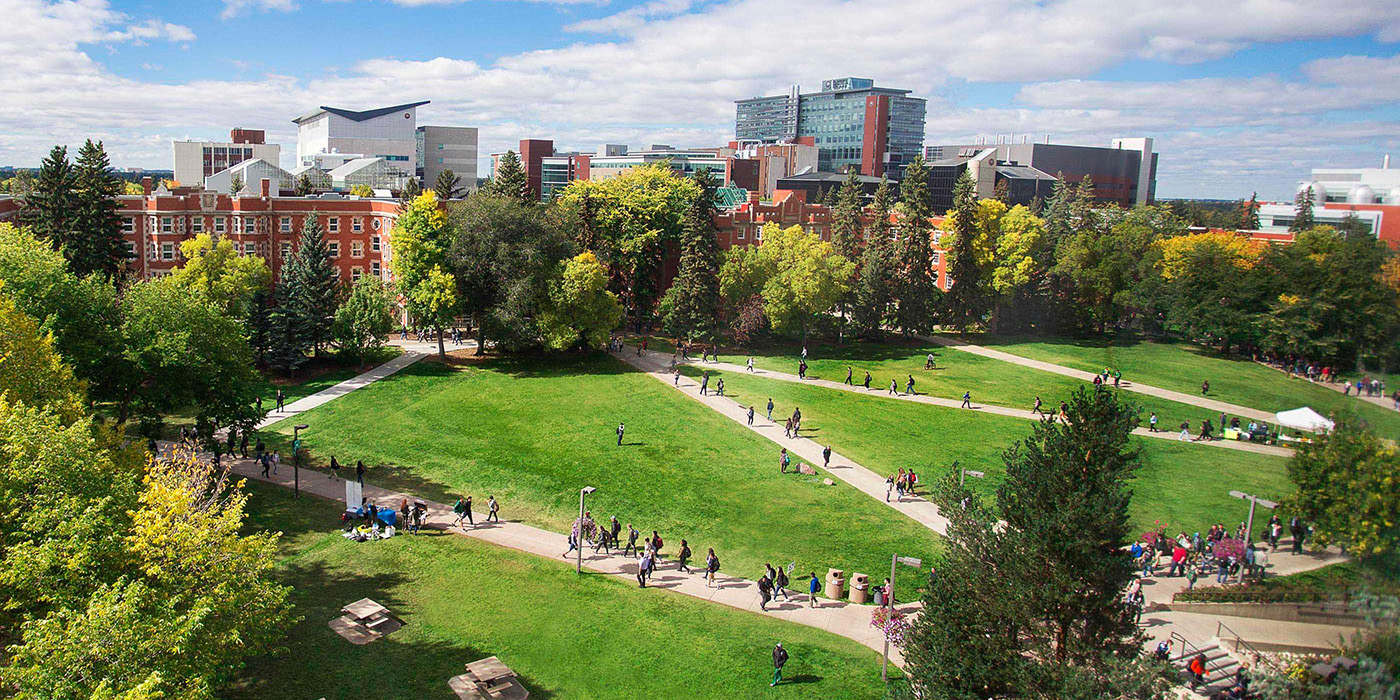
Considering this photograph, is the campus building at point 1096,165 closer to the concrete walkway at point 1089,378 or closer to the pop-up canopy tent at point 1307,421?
the concrete walkway at point 1089,378

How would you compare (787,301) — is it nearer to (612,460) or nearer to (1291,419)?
(612,460)

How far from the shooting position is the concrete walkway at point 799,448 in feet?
107

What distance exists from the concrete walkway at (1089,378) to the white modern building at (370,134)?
96449 mm

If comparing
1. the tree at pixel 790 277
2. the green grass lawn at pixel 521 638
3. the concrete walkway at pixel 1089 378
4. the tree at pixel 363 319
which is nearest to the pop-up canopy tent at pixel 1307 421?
the concrete walkway at pixel 1089 378

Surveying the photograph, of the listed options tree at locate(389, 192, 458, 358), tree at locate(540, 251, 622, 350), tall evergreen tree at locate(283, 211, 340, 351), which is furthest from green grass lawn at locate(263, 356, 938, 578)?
tall evergreen tree at locate(283, 211, 340, 351)

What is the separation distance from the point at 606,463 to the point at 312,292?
2565cm

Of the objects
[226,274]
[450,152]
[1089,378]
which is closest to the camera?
[1089,378]

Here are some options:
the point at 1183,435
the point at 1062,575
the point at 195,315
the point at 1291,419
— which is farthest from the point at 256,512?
the point at 1183,435

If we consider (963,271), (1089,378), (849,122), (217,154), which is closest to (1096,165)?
(849,122)

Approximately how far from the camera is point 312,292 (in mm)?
51312

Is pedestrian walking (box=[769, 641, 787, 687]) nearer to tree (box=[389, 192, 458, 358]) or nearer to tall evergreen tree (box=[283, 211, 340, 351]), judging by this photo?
tree (box=[389, 192, 458, 358])

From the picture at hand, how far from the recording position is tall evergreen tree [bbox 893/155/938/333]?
63.8 metres

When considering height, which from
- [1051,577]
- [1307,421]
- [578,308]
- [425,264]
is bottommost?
[1051,577]

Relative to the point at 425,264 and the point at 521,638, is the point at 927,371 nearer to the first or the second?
the point at 425,264
